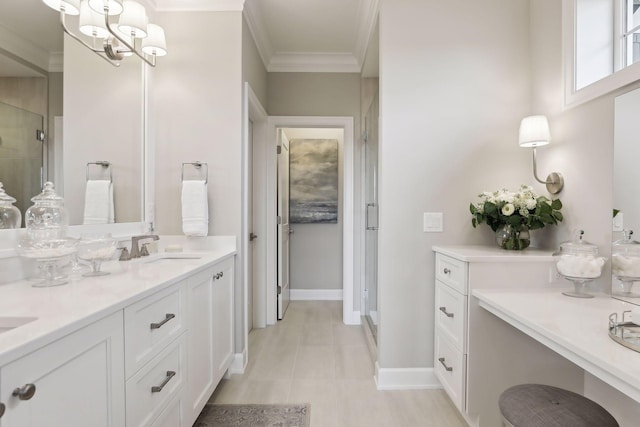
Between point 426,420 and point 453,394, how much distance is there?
0.26 metres

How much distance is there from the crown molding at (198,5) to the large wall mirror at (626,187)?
7.66 feet

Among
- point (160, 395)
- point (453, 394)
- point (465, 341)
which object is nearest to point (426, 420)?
point (453, 394)

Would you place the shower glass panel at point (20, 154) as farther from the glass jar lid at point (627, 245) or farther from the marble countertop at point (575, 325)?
the glass jar lid at point (627, 245)

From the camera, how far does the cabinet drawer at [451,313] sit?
164 cm

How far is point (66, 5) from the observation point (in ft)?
4.91

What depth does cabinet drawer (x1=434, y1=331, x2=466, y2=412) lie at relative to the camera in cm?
163

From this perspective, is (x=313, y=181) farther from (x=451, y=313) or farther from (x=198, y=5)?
(x=451, y=313)

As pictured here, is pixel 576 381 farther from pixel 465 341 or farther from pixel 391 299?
pixel 391 299

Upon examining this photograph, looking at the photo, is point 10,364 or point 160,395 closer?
point 10,364

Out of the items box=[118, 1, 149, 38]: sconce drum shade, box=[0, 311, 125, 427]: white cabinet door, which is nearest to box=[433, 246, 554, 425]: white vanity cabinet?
box=[0, 311, 125, 427]: white cabinet door

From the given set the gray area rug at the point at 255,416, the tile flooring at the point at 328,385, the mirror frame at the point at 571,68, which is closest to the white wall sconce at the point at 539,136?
the mirror frame at the point at 571,68

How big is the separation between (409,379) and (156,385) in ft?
5.17

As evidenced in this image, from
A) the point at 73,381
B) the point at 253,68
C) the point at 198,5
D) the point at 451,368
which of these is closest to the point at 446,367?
the point at 451,368

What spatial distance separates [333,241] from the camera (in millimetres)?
4387
